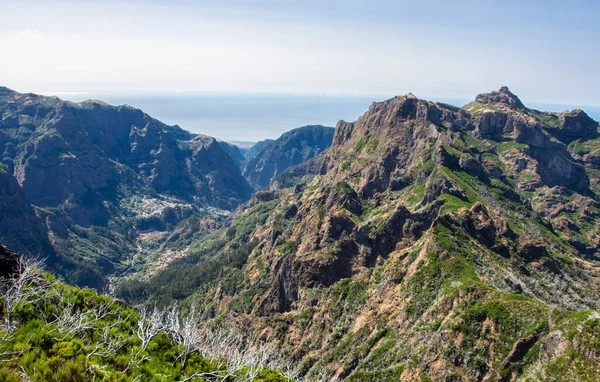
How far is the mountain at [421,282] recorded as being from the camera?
60.8m

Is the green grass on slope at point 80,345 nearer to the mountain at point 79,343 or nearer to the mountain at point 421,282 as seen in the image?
the mountain at point 79,343

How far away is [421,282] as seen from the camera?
299ft

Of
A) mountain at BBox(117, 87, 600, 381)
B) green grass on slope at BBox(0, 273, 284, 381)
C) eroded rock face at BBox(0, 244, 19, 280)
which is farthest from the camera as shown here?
mountain at BBox(117, 87, 600, 381)

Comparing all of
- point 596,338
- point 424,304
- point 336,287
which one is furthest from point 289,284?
point 596,338

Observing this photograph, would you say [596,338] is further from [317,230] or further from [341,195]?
[341,195]

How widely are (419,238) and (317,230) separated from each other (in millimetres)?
45509

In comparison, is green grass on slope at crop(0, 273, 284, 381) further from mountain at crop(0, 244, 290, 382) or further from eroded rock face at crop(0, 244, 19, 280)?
eroded rock face at crop(0, 244, 19, 280)

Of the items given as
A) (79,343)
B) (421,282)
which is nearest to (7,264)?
(79,343)

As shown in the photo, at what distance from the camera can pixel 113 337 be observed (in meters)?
22.0

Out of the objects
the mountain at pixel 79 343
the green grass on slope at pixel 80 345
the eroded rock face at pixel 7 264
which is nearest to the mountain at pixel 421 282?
the mountain at pixel 79 343

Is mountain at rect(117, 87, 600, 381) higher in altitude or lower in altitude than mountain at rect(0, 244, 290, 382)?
lower

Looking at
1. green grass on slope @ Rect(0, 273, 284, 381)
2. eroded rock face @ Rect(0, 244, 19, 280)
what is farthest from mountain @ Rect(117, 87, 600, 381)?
eroded rock face @ Rect(0, 244, 19, 280)

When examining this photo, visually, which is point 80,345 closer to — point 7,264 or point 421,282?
point 7,264

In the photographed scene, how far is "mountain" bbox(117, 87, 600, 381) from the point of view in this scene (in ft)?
200
